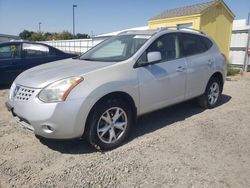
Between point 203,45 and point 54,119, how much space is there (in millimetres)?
3577

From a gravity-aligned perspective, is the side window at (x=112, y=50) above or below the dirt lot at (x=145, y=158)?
above

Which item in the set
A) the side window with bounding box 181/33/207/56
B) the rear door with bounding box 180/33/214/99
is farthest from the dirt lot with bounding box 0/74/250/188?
the side window with bounding box 181/33/207/56

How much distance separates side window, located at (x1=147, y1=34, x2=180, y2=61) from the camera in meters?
4.29

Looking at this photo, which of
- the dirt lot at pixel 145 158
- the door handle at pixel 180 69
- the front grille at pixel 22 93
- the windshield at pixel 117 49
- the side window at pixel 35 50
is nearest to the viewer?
the dirt lot at pixel 145 158

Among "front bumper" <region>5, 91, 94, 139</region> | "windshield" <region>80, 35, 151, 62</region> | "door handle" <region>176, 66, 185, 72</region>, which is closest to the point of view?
"front bumper" <region>5, 91, 94, 139</region>

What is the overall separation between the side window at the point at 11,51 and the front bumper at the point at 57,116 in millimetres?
4616

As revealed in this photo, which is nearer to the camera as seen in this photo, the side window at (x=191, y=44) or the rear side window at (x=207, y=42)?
the side window at (x=191, y=44)

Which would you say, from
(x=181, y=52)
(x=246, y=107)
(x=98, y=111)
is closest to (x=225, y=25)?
(x=246, y=107)

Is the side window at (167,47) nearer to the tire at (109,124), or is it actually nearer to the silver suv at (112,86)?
the silver suv at (112,86)

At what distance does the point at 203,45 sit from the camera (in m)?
5.39

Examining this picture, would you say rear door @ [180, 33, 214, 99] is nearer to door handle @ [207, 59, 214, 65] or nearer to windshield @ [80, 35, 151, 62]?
door handle @ [207, 59, 214, 65]

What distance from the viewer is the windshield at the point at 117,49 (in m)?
4.14

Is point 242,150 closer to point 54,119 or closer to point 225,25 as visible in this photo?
point 54,119

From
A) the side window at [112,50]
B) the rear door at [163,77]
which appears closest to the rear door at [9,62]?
the side window at [112,50]
